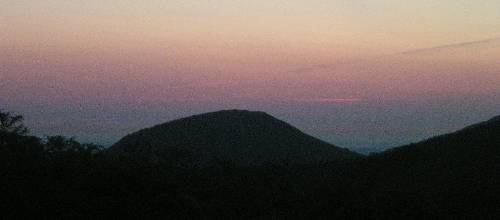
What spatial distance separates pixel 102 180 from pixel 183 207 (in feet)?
10.4

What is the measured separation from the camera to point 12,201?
20922 mm

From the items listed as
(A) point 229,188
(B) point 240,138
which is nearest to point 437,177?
(A) point 229,188

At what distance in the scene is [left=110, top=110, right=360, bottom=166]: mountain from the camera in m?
56.2

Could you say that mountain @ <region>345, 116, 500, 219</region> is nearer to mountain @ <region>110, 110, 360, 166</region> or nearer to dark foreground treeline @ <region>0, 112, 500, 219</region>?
dark foreground treeline @ <region>0, 112, 500, 219</region>

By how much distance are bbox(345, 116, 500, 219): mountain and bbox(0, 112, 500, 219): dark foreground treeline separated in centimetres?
4

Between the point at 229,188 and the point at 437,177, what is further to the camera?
the point at 229,188

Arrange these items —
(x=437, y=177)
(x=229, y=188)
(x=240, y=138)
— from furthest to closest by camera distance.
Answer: (x=240, y=138) < (x=229, y=188) < (x=437, y=177)

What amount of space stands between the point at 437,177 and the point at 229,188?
8.51m

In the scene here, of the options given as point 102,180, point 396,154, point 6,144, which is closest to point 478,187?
point 396,154

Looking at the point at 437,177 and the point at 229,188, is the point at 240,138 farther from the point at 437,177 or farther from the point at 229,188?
the point at 437,177

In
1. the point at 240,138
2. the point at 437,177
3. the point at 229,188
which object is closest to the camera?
the point at 437,177

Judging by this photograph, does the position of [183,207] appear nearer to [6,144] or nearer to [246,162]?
[6,144]

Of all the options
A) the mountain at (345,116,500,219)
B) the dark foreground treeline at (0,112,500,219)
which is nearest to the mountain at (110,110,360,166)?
the mountain at (345,116,500,219)

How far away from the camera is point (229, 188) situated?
1183 inches
